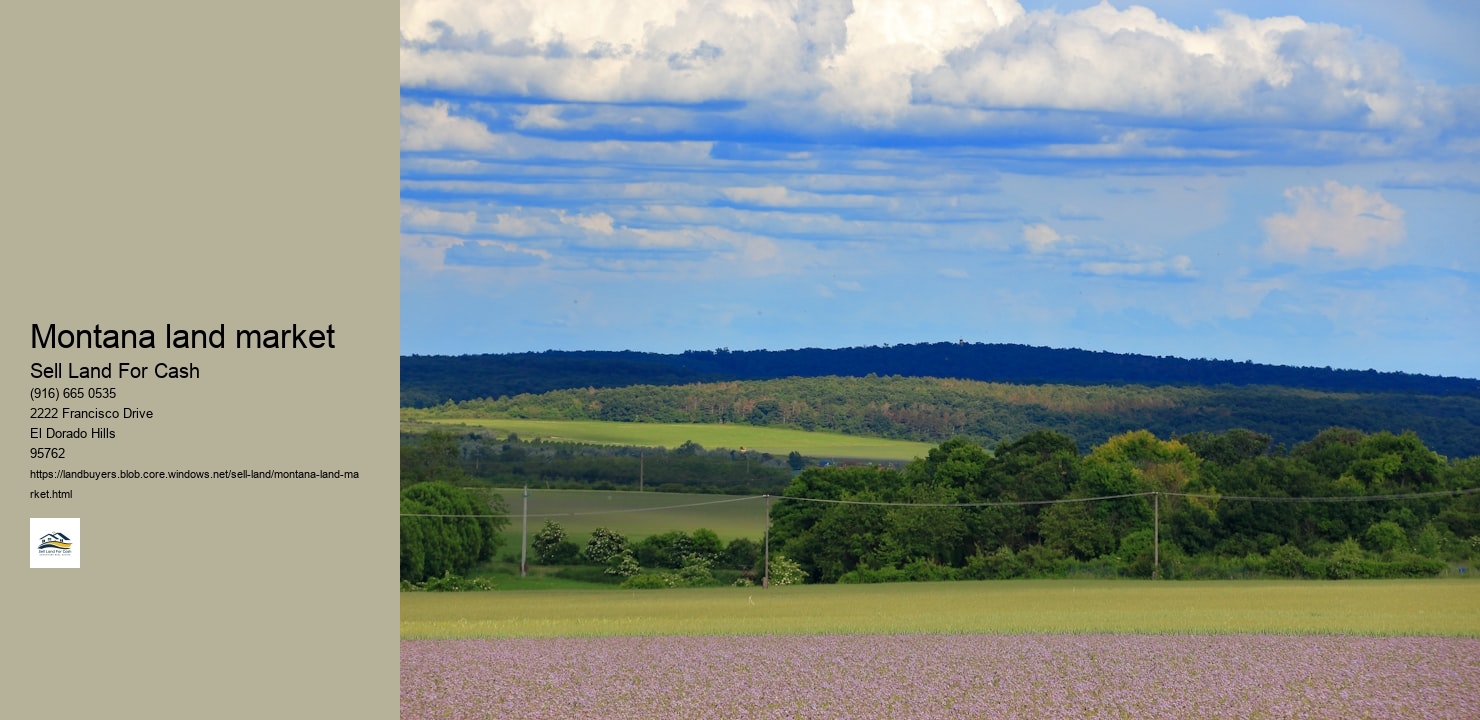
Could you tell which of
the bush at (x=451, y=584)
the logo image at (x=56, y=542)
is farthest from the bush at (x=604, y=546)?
the logo image at (x=56, y=542)

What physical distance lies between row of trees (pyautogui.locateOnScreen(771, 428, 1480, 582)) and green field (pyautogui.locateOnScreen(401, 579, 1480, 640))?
1958 cm

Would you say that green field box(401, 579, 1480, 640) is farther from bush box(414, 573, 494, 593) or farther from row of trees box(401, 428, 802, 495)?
row of trees box(401, 428, 802, 495)

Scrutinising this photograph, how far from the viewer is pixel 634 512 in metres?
113

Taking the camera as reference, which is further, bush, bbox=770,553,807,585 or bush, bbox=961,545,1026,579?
bush, bbox=770,553,807,585

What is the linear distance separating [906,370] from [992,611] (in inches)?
5452

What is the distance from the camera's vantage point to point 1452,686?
17703mm

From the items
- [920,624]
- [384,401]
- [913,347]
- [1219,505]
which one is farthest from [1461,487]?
[913,347]

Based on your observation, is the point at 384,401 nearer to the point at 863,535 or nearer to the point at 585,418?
the point at 863,535

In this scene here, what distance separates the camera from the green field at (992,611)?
27.0 meters

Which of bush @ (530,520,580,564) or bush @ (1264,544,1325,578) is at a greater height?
bush @ (1264,544,1325,578)

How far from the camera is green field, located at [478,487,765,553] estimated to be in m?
102

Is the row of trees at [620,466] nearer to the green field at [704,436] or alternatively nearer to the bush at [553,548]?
the green field at [704,436]

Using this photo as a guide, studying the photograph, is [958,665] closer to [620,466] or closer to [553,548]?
[553,548]

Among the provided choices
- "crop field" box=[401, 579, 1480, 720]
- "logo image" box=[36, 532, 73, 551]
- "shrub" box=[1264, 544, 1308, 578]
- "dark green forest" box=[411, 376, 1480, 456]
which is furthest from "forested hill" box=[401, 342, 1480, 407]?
"logo image" box=[36, 532, 73, 551]
